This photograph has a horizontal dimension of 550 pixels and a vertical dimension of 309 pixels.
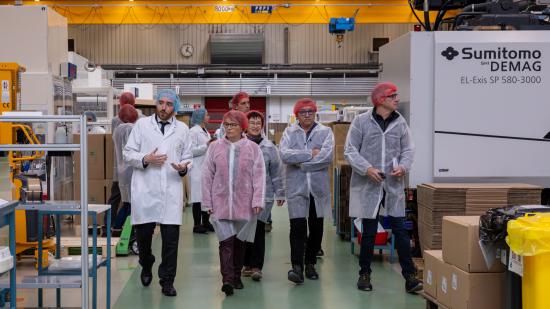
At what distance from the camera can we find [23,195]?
411 centimetres

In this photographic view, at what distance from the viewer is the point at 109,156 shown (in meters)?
7.27

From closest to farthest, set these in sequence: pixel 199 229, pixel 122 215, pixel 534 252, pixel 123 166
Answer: pixel 534 252 → pixel 123 166 → pixel 122 215 → pixel 199 229

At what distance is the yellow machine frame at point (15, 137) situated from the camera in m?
4.82

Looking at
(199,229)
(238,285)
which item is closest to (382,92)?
(238,285)

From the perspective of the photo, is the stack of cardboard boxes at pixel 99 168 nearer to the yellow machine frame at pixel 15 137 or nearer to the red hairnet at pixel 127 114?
the red hairnet at pixel 127 114

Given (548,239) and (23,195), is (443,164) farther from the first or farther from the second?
(23,195)

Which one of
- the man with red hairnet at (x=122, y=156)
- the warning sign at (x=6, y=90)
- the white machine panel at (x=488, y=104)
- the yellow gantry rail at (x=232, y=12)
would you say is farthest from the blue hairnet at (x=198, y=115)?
the yellow gantry rail at (x=232, y=12)

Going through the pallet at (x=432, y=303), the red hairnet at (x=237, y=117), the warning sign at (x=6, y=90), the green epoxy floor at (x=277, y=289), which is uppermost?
the warning sign at (x=6, y=90)

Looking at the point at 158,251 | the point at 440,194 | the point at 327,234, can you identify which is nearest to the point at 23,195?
the point at 158,251

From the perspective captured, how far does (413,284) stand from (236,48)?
11.6 meters

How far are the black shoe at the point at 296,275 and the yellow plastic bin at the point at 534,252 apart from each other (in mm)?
2417

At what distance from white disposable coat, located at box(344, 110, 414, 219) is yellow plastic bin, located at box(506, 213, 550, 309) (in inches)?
75.1

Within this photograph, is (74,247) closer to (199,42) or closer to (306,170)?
(306,170)

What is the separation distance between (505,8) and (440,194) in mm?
1909
